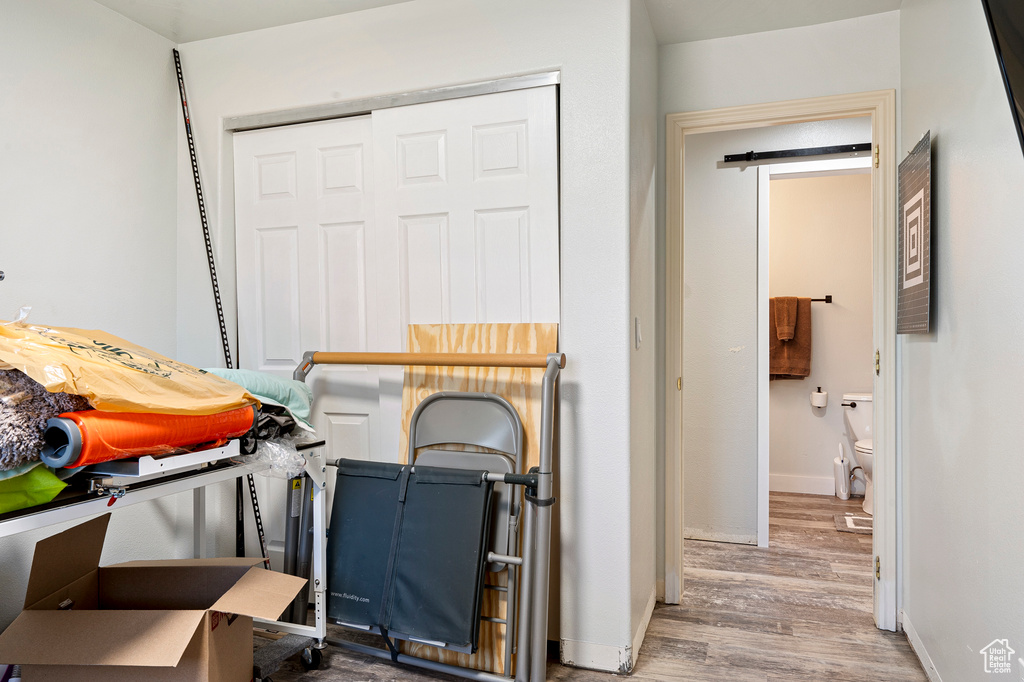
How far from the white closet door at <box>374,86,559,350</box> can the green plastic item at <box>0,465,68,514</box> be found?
1.36 metres

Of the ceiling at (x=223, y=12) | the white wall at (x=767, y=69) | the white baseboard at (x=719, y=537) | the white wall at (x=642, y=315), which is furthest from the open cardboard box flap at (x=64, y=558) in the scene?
the white baseboard at (x=719, y=537)

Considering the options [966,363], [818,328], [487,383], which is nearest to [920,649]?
[966,363]

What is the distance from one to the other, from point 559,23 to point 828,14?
43.0 inches

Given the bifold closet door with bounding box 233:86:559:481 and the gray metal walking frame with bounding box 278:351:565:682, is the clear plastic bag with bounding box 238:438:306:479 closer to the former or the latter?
the gray metal walking frame with bounding box 278:351:565:682

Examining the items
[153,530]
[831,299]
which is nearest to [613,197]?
[153,530]

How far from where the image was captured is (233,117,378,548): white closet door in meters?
2.59

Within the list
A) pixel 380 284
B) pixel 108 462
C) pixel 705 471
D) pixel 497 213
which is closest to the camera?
pixel 108 462

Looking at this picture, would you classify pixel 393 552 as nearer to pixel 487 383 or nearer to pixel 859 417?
pixel 487 383

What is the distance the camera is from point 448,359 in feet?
6.95

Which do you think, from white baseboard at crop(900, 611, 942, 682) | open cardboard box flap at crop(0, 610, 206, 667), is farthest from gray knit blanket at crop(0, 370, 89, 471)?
white baseboard at crop(900, 611, 942, 682)

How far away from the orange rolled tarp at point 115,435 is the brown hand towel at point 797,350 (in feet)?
13.9

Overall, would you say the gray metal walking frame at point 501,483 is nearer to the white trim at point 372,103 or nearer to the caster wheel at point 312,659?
the caster wheel at point 312,659

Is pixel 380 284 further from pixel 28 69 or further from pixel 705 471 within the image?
pixel 705 471

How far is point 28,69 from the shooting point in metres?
2.22
